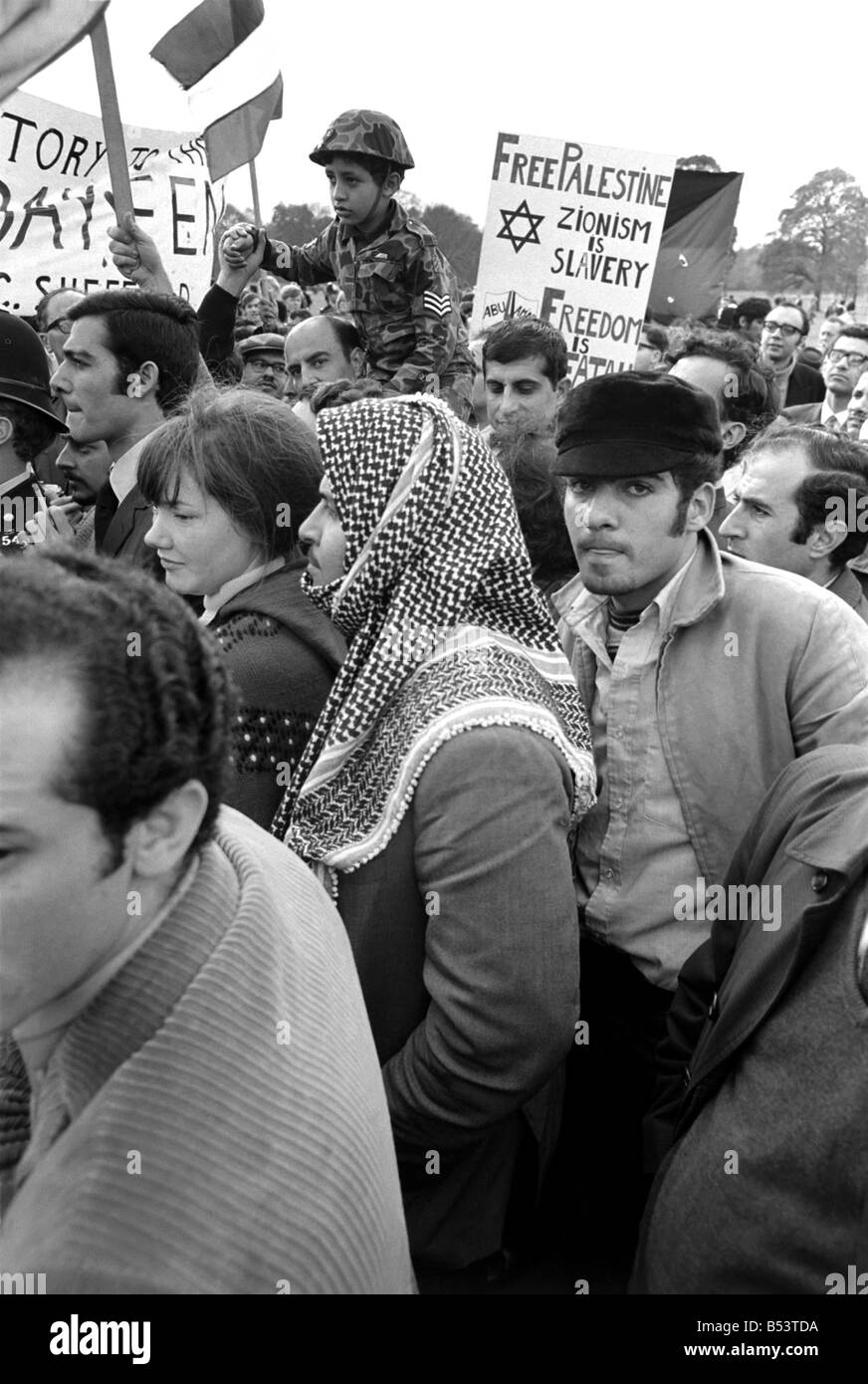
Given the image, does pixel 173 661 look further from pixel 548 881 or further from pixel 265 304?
pixel 265 304

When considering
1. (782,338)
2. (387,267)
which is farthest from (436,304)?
(782,338)

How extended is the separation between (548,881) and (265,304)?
7.26 meters

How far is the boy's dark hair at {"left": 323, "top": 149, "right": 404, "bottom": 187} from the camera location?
16.7 feet

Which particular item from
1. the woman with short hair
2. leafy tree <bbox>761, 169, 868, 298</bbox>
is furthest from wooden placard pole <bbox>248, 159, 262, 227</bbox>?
leafy tree <bbox>761, 169, 868, 298</bbox>

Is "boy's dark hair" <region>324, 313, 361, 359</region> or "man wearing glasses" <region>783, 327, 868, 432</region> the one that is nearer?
"boy's dark hair" <region>324, 313, 361, 359</region>

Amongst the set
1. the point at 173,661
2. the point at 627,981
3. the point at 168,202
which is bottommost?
the point at 627,981

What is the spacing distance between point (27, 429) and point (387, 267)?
5.98 ft

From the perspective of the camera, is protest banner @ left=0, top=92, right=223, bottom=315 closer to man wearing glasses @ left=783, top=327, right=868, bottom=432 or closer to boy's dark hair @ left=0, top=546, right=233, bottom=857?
man wearing glasses @ left=783, top=327, right=868, bottom=432

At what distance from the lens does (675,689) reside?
258cm

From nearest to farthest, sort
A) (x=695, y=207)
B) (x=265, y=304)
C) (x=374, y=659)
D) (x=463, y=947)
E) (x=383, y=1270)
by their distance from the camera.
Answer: (x=383, y=1270) < (x=463, y=947) < (x=374, y=659) < (x=265, y=304) < (x=695, y=207)

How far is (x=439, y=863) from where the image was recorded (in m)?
2.05

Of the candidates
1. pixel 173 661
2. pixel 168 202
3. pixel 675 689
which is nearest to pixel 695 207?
pixel 168 202

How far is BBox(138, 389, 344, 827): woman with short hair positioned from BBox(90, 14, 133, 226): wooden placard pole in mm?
2053

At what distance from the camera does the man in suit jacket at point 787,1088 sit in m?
1.68
